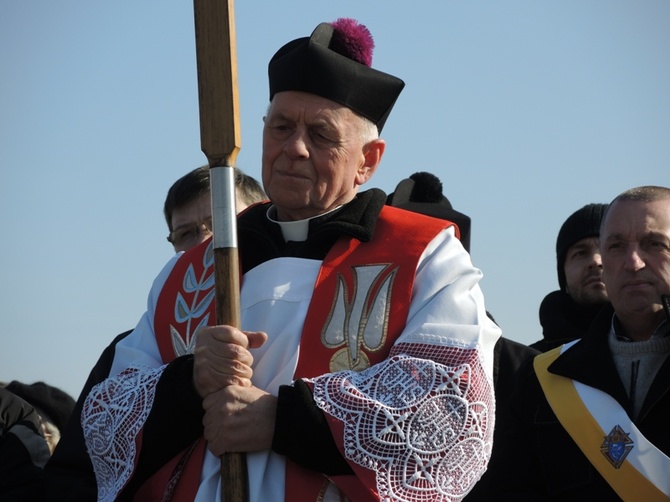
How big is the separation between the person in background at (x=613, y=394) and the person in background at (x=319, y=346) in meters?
1.03

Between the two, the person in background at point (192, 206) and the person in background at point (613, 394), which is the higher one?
the person in background at point (192, 206)

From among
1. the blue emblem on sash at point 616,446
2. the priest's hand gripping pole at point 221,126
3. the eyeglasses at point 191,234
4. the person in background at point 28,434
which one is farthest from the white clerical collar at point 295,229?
the person in background at point 28,434

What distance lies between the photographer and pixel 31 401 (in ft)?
21.5

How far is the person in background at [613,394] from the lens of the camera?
15.7ft

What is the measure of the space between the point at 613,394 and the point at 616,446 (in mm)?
251

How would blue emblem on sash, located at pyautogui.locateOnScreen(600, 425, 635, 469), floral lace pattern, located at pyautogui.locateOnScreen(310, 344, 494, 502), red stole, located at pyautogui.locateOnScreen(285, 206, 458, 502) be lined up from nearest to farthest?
floral lace pattern, located at pyautogui.locateOnScreen(310, 344, 494, 502)
red stole, located at pyautogui.locateOnScreen(285, 206, 458, 502)
blue emblem on sash, located at pyautogui.locateOnScreen(600, 425, 635, 469)

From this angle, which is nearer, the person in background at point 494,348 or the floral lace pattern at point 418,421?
the floral lace pattern at point 418,421

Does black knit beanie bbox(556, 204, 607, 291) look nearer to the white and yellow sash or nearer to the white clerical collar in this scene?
the white and yellow sash

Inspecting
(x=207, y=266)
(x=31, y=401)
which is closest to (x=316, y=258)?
(x=207, y=266)

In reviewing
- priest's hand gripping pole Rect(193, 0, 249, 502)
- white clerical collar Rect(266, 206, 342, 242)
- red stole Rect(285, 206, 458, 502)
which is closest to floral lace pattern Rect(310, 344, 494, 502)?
red stole Rect(285, 206, 458, 502)

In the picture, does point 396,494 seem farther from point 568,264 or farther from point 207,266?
point 568,264

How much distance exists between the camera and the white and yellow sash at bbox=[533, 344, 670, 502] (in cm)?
469

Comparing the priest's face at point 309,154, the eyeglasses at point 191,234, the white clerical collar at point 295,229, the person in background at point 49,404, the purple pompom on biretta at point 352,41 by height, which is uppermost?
the purple pompom on biretta at point 352,41

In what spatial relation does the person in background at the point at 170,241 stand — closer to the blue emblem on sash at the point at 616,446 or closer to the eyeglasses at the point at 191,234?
the eyeglasses at the point at 191,234
